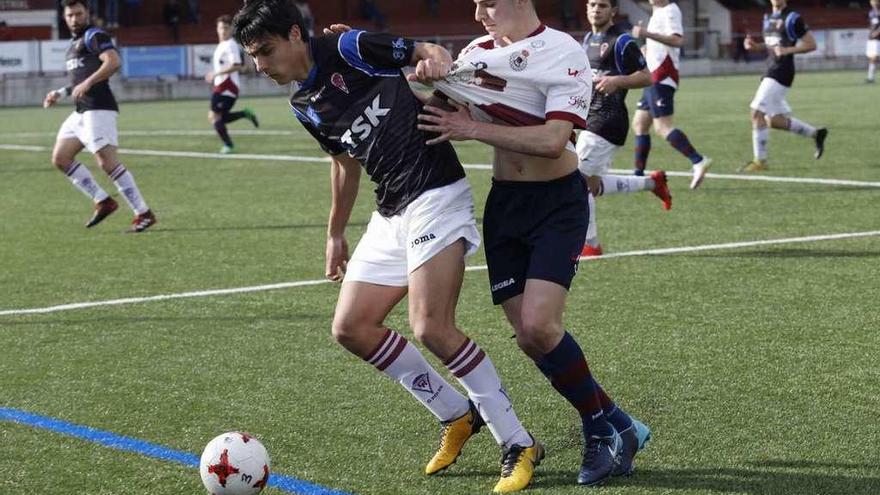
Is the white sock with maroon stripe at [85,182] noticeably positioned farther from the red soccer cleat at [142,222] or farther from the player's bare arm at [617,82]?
the player's bare arm at [617,82]

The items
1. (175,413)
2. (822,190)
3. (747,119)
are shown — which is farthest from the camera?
(747,119)

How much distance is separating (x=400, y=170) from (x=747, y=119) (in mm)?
20637

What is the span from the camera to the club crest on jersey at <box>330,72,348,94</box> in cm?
544

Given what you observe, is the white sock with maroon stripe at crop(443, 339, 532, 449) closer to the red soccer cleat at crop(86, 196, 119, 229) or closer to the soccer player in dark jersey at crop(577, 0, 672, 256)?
the soccer player in dark jersey at crop(577, 0, 672, 256)

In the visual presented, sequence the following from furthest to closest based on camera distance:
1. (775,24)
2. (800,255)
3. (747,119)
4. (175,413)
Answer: (747,119) < (775,24) < (800,255) < (175,413)

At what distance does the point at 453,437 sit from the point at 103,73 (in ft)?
27.6

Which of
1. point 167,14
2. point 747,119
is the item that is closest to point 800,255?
point 747,119

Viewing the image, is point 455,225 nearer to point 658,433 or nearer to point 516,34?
point 516,34

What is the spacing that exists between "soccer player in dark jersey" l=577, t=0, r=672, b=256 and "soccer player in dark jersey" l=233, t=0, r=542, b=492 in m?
5.35

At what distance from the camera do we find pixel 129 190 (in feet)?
43.5

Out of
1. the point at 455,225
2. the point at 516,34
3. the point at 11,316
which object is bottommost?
the point at 11,316

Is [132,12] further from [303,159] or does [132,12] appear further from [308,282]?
[308,282]

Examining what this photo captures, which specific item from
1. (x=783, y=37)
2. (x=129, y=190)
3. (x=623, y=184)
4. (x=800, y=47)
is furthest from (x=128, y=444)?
(x=783, y=37)

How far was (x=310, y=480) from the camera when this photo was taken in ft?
17.8
